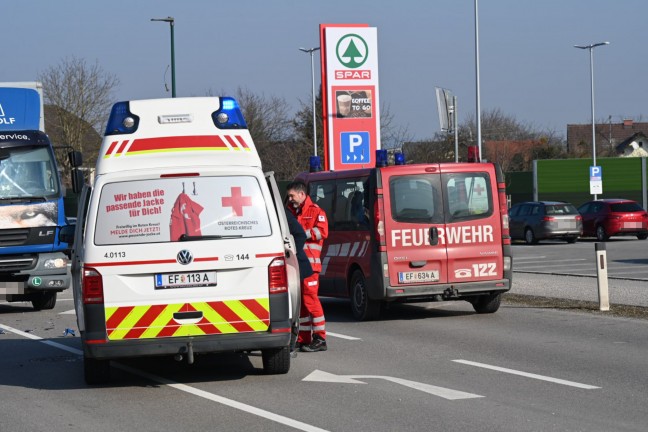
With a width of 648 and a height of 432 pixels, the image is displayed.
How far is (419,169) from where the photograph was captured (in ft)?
48.7

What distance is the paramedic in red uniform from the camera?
39.3 ft

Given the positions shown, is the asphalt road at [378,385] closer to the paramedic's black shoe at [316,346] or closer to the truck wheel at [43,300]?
the paramedic's black shoe at [316,346]

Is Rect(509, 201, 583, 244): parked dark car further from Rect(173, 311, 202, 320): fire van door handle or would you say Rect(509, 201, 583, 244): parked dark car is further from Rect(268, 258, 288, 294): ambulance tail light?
Rect(173, 311, 202, 320): fire van door handle

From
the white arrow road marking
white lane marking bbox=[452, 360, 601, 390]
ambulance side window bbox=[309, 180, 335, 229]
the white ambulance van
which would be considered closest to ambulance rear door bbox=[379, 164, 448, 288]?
ambulance side window bbox=[309, 180, 335, 229]

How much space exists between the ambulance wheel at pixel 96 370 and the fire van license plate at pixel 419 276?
18.7 feet

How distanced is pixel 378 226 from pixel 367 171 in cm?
85

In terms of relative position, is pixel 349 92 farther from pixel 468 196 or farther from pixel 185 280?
pixel 185 280

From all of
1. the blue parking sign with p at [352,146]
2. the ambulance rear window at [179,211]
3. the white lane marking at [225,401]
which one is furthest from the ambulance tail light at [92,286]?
the blue parking sign with p at [352,146]

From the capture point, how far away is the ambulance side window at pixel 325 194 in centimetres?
1627

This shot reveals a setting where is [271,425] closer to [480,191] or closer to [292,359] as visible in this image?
[292,359]

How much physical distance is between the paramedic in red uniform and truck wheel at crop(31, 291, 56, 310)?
774cm

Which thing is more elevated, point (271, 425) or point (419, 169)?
→ point (419, 169)

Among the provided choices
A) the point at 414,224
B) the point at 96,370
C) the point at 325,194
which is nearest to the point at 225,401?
the point at 96,370

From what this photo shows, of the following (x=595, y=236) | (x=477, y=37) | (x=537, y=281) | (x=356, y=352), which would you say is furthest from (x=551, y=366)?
(x=595, y=236)
